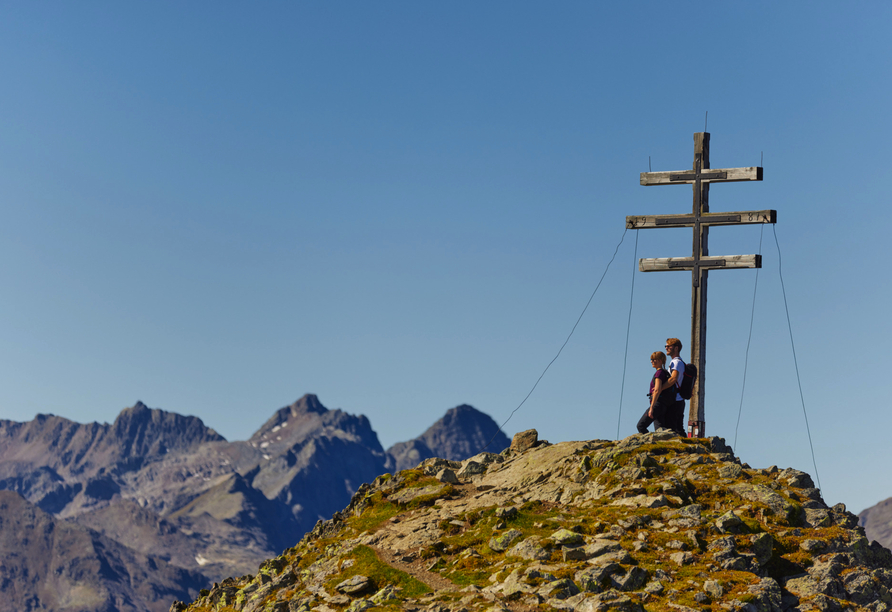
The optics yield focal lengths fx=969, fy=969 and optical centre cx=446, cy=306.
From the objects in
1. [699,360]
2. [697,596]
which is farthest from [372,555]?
[699,360]

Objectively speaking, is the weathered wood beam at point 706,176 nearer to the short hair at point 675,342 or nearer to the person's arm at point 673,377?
the short hair at point 675,342

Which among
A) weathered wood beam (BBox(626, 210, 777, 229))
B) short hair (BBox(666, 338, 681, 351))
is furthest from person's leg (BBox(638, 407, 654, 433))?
weathered wood beam (BBox(626, 210, 777, 229))

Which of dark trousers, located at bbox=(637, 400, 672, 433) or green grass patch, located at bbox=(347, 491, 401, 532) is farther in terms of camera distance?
dark trousers, located at bbox=(637, 400, 672, 433)

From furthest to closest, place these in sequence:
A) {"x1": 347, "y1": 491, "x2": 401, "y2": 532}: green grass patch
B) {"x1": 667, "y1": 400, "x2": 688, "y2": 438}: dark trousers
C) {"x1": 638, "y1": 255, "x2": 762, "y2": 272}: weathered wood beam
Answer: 1. {"x1": 638, "y1": 255, "x2": 762, "y2": 272}: weathered wood beam
2. {"x1": 667, "y1": 400, "x2": 688, "y2": 438}: dark trousers
3. {"x1": 347, "y1": 491, "x2": 401, "y2": 532}: green grass patch

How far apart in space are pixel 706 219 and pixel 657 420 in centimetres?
753

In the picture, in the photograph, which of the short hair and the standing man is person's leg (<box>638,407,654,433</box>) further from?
the short hair

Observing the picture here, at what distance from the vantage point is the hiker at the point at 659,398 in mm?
31562

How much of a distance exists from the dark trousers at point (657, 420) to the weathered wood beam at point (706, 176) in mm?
8289

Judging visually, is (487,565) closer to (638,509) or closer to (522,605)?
(522,605)

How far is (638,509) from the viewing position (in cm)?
2723

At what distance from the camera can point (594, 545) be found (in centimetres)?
2520

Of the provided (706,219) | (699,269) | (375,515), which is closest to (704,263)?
(699,269)

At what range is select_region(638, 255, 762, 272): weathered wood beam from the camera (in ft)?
111

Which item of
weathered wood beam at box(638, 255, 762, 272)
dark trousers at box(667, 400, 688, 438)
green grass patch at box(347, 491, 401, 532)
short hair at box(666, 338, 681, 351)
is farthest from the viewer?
weathered wood beam at box(638, 255, 762, 272)
